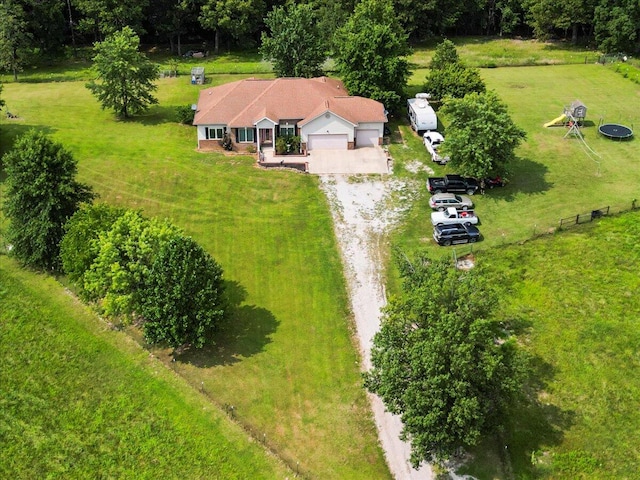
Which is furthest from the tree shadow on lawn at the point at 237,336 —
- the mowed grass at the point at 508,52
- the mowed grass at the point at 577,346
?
the mowed grass at the point at 508,52

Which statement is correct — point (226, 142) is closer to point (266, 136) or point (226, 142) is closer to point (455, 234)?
point (266, 136)

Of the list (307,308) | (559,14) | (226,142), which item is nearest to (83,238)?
(307,308)

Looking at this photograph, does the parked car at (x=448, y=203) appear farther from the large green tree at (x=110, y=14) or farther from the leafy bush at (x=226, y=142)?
the large green tree at (x=110, y=14)

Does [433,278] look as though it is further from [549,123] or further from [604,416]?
[549,123]

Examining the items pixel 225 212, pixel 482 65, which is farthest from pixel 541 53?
pixel 225 212

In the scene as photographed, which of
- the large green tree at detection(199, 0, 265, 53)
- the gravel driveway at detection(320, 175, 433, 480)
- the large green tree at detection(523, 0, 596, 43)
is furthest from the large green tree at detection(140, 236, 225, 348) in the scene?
the large green tree at detection(523, 0, 596, 43)

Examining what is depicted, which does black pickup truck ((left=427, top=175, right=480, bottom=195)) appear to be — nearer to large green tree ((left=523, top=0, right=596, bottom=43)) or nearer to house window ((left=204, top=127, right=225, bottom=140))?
house window ((left=204, top=127, right=225, bottom=140))

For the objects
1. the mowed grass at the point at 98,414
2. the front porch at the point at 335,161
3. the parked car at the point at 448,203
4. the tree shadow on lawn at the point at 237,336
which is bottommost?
the mowed grass at the point at 98,414
